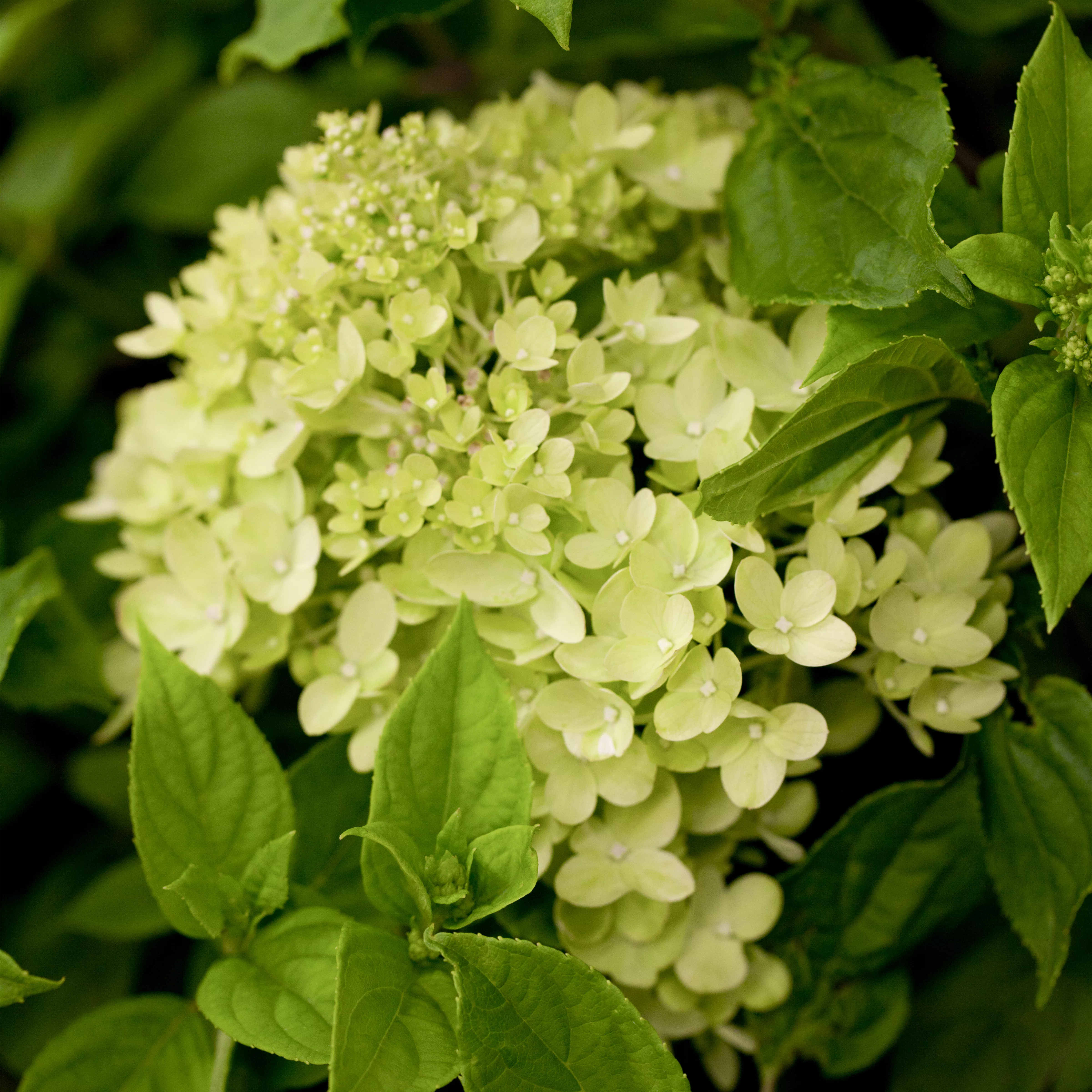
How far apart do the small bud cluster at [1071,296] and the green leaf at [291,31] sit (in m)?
0.48

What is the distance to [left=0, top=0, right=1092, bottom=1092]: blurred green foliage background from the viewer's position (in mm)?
808

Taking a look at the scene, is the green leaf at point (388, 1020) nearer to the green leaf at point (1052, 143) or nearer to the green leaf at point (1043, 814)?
the green leaf at point (1043, 814)

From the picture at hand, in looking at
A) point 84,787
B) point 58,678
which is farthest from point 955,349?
point 84,787

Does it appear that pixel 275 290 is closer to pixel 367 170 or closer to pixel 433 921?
pixel 367 170

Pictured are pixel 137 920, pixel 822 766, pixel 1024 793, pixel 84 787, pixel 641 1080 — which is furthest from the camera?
pixel 84 787

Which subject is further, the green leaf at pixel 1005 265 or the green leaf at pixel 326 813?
the green leaf at pixel 326 813

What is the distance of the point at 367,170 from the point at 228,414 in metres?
0.19

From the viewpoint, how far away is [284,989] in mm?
539

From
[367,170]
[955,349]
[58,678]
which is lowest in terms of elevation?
[58,678]

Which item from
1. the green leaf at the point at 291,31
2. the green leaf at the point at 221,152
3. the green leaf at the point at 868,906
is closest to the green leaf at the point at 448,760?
the green leaf at the point at 868,906

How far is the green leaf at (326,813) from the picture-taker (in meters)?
0.66

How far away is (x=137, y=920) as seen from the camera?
0.82 meters

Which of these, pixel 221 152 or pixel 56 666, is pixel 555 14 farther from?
pixel 221 152

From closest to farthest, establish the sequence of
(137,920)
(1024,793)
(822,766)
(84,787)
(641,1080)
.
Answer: (641,1080), (1024,793), (822,766), (137,920), (84,787)
